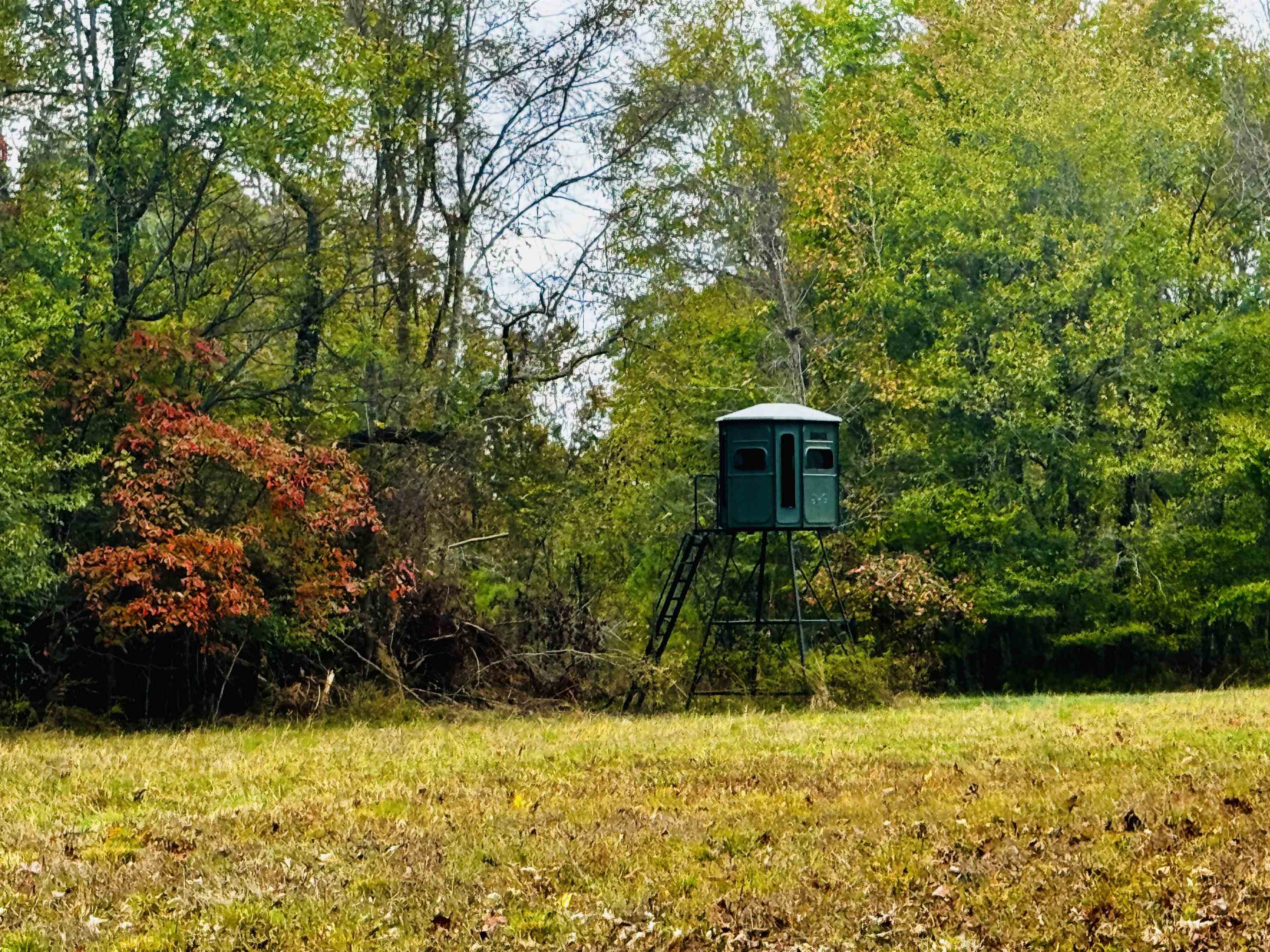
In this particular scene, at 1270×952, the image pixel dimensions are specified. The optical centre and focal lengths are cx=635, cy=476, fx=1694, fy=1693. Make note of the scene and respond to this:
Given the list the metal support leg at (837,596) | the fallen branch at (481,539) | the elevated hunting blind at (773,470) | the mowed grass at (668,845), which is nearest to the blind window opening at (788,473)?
the elevated hunting blind at (773,470)

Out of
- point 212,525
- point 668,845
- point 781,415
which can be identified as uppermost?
point 781,415

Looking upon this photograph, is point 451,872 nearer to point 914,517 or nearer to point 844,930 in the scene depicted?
point 844,930

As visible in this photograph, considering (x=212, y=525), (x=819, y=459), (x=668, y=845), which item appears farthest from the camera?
(x=819, y=459)

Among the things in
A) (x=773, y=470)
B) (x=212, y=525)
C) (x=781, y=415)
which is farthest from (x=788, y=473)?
(x=212, y=525)

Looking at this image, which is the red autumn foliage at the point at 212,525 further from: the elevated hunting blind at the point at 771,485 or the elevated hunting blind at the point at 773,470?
the elevated hunting blind at the point at 773,470

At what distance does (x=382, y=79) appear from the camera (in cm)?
2114

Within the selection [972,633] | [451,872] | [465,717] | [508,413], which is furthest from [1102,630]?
[451,872]

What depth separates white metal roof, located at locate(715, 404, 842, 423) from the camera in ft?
61.6

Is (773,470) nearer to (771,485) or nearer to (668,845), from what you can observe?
(771,485)

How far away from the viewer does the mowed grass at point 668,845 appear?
278 inches

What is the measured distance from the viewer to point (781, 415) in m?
18.8

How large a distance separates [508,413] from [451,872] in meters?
14.1

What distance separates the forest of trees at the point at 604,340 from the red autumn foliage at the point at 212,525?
0.20 ft

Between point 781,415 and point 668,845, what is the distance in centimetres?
1071
